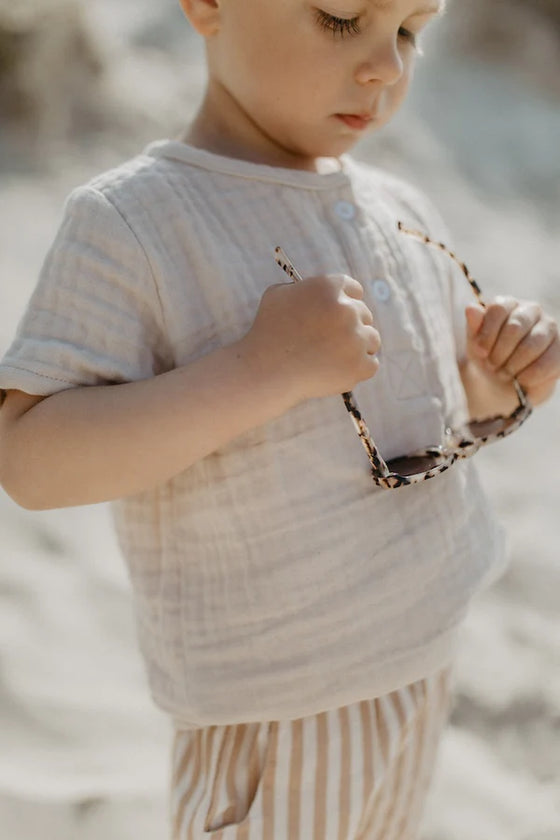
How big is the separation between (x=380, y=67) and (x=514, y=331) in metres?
0.35

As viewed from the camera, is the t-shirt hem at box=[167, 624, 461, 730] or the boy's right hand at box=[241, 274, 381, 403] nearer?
the boy's right hand at box=[241, 274, 381, 403]

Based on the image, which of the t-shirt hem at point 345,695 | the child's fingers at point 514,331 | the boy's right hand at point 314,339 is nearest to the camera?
the boy's right hand at point 314,339

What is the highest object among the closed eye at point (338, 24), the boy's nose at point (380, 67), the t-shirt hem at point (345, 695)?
the closed eye at point (338, 24)

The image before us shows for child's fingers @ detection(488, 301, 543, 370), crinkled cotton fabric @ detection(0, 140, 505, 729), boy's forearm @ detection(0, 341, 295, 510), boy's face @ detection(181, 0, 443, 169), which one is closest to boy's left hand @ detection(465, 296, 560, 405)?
child's fingers @ detection(488, 301, 543, 370)

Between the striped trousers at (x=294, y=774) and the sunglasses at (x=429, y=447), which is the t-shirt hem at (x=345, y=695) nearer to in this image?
the striped trousers at (x=294, y=774)

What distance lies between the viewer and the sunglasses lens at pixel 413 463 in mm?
1119

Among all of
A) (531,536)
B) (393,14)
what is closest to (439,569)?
(393,14)

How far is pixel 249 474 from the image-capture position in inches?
43.0

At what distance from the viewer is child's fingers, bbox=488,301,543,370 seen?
128 centimetres

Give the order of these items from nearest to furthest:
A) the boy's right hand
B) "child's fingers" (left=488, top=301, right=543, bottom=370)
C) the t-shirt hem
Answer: the boy's right hand → the t-shirt hem → "child's fingers" (left=488, top=301, right=543, bottom=370)

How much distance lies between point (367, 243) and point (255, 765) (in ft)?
1.86

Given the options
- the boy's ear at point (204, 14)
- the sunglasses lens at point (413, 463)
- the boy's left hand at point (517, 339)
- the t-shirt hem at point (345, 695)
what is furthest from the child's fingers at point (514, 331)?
the boy's ear at point (204, 14)

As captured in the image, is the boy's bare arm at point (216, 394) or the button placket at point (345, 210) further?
the button placket at point (345, 210)

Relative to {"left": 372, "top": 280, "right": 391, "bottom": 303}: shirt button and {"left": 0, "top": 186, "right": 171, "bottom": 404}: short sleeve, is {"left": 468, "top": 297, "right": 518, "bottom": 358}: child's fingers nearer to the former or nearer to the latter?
{"left": 372, "top": 280, "right": 391, "bottom": 303}: shirt button
